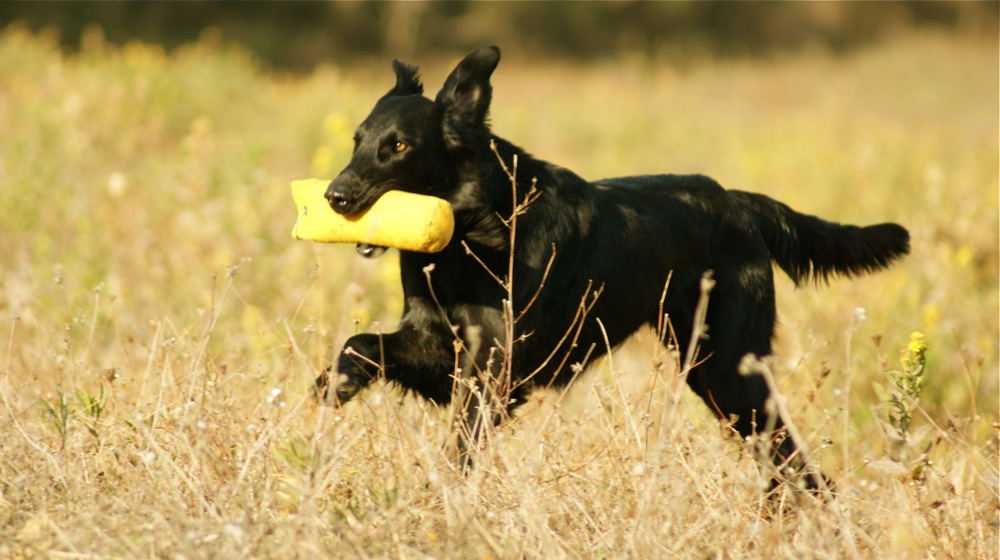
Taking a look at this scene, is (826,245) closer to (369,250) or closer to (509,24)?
(369,250)

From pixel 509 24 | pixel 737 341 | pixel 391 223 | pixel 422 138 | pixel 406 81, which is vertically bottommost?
pixel 737 341

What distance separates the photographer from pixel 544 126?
14445 millimetres

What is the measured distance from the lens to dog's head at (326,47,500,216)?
3.78 meters

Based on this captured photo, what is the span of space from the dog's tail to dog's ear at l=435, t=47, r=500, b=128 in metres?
1.20

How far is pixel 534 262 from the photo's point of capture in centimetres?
387

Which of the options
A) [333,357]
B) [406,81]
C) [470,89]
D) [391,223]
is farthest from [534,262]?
[406,81]

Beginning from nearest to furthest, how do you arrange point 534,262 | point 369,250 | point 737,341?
point 369,250, point 534,262, point 737,341

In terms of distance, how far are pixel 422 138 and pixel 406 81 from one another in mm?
595

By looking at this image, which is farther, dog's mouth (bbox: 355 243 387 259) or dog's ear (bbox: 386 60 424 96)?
dog's ear (bbox: 386 60 424 96)

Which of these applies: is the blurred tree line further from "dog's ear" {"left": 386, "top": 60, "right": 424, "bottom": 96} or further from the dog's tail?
the dog's tail

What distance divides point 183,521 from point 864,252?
3.08 meters

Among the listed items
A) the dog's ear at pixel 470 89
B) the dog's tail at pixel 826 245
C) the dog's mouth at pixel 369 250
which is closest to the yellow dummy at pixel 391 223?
the dog's mouth at pixel 369 250

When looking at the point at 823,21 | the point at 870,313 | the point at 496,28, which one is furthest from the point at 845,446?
the point at 823,21

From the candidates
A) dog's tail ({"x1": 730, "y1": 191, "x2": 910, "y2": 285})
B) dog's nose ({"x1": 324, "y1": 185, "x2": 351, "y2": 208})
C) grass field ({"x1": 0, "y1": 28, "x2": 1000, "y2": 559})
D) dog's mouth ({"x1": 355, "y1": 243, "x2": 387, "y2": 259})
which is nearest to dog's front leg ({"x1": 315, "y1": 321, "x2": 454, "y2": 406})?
grass field ({"x1": 0, "y1": 28, "x2": 1000, "y2": 559})
